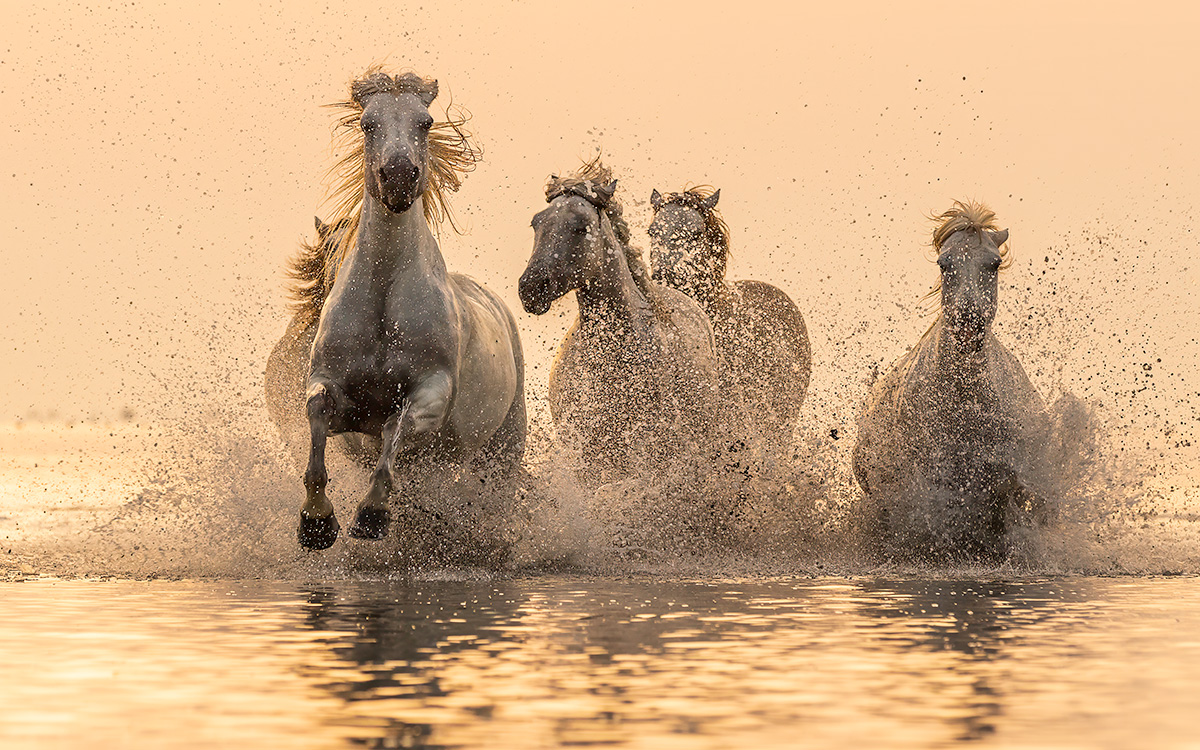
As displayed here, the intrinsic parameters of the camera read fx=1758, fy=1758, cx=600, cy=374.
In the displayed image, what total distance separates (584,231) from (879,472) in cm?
226

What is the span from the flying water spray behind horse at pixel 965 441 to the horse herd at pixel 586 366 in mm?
11

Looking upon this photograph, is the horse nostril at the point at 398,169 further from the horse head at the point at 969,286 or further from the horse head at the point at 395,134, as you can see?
the horse head at the point at 969,286

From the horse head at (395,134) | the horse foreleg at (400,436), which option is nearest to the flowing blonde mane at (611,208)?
the horse head at (395,134)

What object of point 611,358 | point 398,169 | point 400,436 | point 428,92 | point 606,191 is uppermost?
point 428,92

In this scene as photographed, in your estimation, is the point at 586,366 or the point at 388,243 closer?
the point at 388,243

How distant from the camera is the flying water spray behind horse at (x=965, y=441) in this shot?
32.6ft

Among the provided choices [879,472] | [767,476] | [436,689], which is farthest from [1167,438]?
[436,689]

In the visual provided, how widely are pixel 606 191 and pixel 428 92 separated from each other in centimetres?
166

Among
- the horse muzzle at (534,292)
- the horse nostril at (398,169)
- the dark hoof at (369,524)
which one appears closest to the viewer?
the dark hoof at (369,524)

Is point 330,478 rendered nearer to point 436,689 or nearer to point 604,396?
point 604,396

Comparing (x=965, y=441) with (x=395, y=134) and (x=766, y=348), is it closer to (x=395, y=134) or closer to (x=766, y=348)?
(x=766, y=348)

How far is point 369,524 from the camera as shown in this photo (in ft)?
26.0

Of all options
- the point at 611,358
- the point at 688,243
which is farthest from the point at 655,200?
the point at 611,358

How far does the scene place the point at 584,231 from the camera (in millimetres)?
10094
